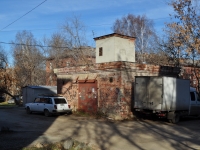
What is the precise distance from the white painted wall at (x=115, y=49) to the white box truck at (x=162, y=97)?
715 cm

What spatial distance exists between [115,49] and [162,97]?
29.7 ft

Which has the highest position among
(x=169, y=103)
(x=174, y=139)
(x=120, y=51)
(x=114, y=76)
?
(x=120, y=51)

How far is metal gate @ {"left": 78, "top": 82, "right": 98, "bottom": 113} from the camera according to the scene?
66.5 feet

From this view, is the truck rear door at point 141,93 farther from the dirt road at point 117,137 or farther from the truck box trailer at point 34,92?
the truck box trailer at point 34,92

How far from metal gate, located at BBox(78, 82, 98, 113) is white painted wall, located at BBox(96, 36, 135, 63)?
427 cm

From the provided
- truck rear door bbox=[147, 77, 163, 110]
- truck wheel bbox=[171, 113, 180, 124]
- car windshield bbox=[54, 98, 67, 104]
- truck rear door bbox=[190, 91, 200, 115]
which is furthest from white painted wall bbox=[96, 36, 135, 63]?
truck wheel bbox=[171, 113, 180, 124]

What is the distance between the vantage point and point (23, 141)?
10.1 m

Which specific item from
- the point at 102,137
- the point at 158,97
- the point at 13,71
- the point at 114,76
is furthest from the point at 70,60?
the point at 102,137

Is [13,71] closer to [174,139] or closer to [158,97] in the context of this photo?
[158,97]

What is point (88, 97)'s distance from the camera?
20.8 metres

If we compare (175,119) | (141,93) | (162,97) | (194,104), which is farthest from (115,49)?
(175,119)

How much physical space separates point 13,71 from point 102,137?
39.5 m

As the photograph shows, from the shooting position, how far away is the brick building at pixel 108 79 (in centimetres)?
1839

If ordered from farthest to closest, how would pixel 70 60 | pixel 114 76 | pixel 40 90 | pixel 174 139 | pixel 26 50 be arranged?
pixel 26 50 → pixel 70 60 → pixel 40 90 → pixel 114 76 → pixel 174 139
